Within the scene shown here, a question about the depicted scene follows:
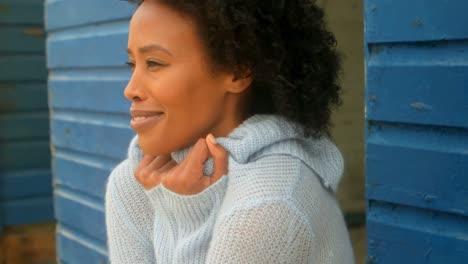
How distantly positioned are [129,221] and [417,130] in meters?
0.94

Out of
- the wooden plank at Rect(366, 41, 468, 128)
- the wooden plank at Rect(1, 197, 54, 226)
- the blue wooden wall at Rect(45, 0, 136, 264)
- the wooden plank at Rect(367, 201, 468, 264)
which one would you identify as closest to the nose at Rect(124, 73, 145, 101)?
the wooden plank at Rect(366, 41, 468, 128)

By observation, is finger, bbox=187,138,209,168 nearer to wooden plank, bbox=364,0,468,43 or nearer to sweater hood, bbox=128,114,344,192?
sweater hood, bbox=128,114,344,192

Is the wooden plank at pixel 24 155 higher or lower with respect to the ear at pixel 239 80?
lower

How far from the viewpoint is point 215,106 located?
1836mm

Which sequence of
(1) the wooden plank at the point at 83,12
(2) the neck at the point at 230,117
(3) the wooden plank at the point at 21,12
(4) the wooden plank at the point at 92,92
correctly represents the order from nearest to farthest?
(2) the neck at the point at 230,117 → (1) the wooden plank at the point at 83,12 → (4) the wooden plank at the point at 92,92 → (3) the wooden plank at the point at 21,12

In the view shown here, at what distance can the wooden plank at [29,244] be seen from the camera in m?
5.49

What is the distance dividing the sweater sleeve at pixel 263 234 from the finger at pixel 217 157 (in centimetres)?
15

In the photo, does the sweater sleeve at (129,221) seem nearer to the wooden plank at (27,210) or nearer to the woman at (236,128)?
the woman at (236,128)

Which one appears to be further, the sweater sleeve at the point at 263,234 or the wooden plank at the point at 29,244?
the wooden plank at the point at 29,244

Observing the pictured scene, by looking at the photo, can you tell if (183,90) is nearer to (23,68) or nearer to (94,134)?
(94,134)

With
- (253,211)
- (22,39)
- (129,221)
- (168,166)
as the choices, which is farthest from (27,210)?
(253,211)

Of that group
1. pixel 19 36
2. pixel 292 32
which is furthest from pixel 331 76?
pixel 19 36

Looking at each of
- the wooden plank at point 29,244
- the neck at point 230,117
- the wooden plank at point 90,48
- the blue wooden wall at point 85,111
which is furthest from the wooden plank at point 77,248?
the neck at point 230,117

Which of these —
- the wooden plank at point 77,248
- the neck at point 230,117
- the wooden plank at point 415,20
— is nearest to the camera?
the neck at point 230,117
